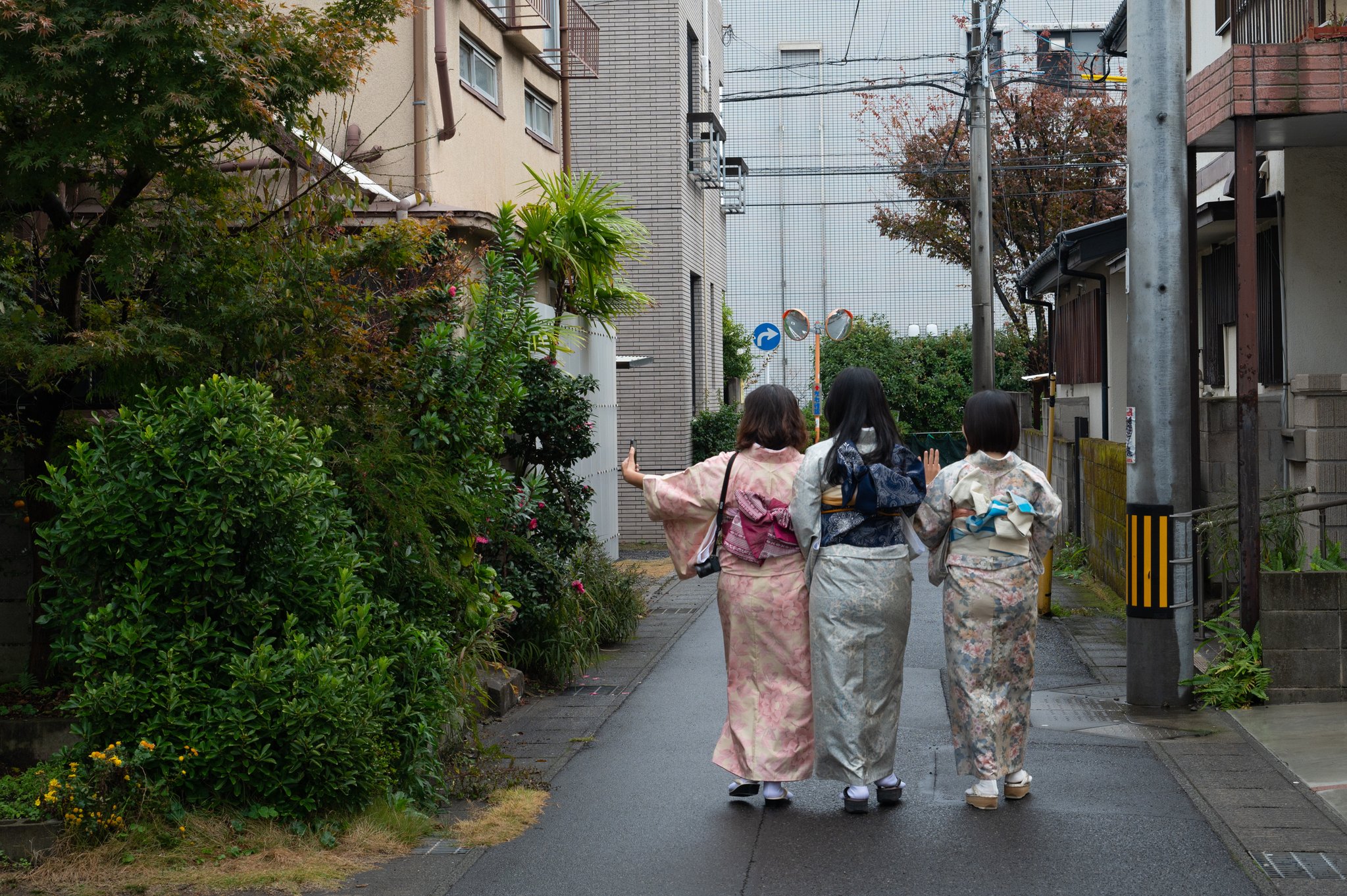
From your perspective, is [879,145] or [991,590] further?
[879,145]

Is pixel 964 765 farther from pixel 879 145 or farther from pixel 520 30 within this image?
pixel 879 145

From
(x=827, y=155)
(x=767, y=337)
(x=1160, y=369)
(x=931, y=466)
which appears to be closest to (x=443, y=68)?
(x=1160, y=369)

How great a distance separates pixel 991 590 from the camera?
604cm

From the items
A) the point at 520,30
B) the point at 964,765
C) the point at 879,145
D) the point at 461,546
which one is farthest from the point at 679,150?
the point at 964,765

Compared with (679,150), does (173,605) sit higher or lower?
lower

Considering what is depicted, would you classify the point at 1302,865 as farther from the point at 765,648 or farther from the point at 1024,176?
the point at 1024,176

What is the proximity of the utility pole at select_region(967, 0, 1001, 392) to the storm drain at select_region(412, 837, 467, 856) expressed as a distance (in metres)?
13.9

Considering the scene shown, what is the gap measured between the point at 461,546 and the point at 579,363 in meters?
7.66

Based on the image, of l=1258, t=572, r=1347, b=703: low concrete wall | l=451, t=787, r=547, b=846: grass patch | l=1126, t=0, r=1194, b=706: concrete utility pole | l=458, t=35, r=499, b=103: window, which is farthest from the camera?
l=458, t=35, r=499, b=103: window

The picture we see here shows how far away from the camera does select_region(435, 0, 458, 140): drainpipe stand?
11602 millimetres

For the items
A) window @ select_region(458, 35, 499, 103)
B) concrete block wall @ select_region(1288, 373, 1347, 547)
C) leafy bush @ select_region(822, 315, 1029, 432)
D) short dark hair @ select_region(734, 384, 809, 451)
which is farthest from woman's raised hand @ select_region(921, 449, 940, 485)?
leafy bush @ select_region(822, 315, 1029, 432)

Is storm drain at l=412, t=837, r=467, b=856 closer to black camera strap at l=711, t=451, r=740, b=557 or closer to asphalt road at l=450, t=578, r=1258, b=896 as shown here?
asphalt road at l=450, t=578, r=1258, b=896

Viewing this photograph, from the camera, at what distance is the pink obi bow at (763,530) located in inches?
241

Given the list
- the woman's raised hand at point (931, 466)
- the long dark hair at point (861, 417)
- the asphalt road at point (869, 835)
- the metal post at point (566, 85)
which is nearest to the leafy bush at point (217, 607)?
the asphalt road at point (869, 835)
